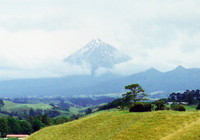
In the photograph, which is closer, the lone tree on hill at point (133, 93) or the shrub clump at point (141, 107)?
the shrub clump at point (141, 107)

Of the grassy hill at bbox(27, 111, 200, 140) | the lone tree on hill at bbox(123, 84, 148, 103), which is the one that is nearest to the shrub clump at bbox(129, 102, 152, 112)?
the grassy hill at bbox(27, 111, 200, 140)

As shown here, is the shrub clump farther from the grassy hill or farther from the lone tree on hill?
the lone tree on hill

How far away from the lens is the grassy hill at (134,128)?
4197 centimetres

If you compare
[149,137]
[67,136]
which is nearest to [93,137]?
[67,136]

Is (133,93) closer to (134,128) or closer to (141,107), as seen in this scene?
(141,107)

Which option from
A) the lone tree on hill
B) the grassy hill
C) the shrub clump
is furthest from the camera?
the lone tree on hill

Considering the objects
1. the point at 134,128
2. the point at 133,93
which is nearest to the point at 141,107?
the point at 134,128

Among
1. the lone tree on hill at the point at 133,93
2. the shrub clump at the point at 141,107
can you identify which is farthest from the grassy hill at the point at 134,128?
the lone tree on hill at the point at 133,93

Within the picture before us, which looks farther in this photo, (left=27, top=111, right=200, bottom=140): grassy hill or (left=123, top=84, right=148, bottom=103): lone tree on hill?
(left=123, top=84, right=148, bottom=103): lone tree on hill

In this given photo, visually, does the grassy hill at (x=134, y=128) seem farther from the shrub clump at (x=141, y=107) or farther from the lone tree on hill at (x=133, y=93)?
the lone tree on hill at (x=133, y=93)

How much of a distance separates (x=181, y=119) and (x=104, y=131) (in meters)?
Answer: 12.6

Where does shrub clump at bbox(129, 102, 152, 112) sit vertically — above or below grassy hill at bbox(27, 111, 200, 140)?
above

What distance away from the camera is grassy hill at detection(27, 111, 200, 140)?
138 feet

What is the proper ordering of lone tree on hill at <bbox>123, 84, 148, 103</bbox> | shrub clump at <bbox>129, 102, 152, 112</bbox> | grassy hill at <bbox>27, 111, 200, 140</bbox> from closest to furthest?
grassy hill at <bbox>27, 111, 200, 140</bbox>
shrub clump at <bbox>129, 102, 152, 112</bbox>
lone tree on hill at <bbox>123, 84, 148, 103</bbox>
